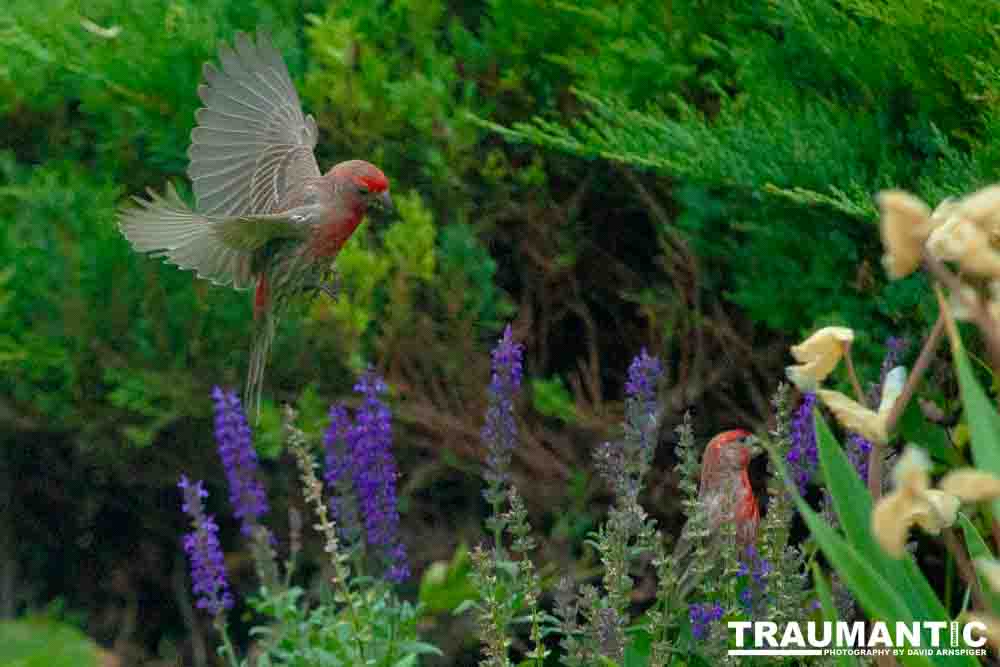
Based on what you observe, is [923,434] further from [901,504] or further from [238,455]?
[238,455]

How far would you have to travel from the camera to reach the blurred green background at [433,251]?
4.03 meters

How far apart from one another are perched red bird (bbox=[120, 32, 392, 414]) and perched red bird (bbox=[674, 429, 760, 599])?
31.7 inches

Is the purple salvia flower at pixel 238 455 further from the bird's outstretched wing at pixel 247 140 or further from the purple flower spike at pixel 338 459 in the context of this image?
the bird's outstretched wing at pixel 247 140

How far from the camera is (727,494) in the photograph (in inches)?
112

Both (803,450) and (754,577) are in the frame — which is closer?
(754,577)

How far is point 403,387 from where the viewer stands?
422 cm

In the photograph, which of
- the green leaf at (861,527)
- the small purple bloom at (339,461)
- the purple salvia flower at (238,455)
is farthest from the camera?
the purple salvia flower at (238,455)

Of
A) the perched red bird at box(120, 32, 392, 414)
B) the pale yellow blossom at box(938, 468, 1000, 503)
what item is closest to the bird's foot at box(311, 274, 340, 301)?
the perched red bird at box(120, 32, 392, 414)

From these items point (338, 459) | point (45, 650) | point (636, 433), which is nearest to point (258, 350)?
point (338, 459)

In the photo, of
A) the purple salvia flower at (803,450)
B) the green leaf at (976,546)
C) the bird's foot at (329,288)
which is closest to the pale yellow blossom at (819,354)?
the green leaf at (976,546)

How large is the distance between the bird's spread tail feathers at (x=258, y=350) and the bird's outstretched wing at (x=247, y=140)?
0.82ft

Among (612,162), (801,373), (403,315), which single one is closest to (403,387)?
(403,315)

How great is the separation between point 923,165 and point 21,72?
8.40 ft

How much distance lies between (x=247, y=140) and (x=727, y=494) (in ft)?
4.37
